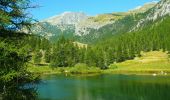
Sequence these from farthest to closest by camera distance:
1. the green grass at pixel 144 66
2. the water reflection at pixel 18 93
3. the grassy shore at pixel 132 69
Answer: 1. the green grass at pixel 144 66
2. the grassy shore at pixel 132 69
3. the water reflection at pixel 18 93

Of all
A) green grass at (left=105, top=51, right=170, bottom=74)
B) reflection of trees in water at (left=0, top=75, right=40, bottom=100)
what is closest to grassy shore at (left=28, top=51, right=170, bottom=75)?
green grass at (left=105, top=51, right=170, bottom=74)

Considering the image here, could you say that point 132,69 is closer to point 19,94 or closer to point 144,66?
point 144,66

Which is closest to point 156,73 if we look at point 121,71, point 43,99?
point 121,71

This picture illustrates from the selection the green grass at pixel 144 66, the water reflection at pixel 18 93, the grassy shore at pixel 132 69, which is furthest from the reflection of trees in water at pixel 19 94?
the green grass at pixel 144 66

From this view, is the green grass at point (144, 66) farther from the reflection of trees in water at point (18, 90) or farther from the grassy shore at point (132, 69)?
the reflection of trees in water at point (18, 90)

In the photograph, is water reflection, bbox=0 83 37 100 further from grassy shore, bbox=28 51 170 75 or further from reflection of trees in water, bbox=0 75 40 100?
grassy shore, bbox=28 51 170 75

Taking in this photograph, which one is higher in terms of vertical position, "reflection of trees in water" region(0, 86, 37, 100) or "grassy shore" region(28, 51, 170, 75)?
"reflection of trees in water" region(0, 86, 37, 100)

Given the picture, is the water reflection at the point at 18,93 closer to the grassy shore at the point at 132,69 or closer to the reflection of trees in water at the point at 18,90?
the reflection of trees in water at the point at 18,90

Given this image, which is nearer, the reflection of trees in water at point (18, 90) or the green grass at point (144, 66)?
the reflection of trees in water at point (18, 90)

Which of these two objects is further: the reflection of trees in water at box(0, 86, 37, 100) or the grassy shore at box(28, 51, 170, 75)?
the grassy shore at box(28, 51, 170, 75)

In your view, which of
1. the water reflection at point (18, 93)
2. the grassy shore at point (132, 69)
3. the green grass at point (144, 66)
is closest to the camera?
the water reflection at point (18, 93)

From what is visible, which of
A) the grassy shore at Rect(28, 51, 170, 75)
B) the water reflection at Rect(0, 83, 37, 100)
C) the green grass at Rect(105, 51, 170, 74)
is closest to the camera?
the water reflection at Rect(0, 83, 37, 100)

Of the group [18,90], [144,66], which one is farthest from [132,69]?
[18,90]

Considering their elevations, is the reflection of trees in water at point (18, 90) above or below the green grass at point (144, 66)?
above
